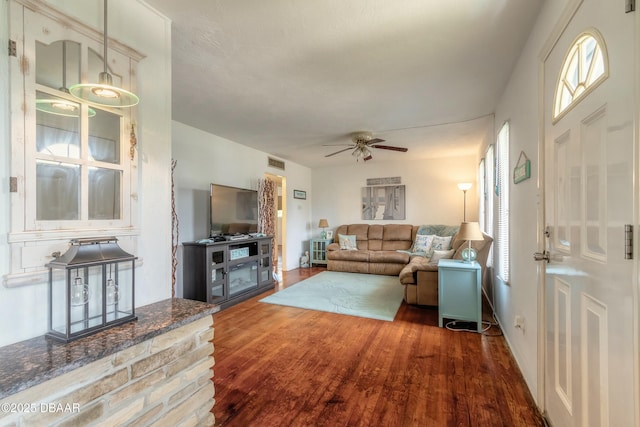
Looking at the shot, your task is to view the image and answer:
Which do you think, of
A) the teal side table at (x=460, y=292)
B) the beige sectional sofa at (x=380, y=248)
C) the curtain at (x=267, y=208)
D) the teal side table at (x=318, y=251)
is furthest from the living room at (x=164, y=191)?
the teal side table at (x=318, y=251)

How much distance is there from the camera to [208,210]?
395 centimetres

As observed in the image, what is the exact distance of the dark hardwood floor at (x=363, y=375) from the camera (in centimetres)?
167

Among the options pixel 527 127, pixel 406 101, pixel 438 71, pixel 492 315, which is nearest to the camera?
pixel 527 127

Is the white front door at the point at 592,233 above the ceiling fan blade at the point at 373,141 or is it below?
below

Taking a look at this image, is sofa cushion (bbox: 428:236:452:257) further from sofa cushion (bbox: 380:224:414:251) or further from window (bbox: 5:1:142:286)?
window (bbox: 5:1:142:286)

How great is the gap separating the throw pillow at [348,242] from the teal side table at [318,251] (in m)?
0.38

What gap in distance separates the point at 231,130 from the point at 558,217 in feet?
12.1

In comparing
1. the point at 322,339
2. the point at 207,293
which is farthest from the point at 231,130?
the point at 322,339

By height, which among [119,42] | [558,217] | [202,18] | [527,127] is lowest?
[558,217]

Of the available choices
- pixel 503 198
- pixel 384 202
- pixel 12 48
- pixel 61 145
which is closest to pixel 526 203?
pixel 503 198

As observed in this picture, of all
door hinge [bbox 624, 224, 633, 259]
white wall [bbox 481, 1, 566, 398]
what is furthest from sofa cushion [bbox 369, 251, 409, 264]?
door hinge [bbox 624, 224, 633, 259]

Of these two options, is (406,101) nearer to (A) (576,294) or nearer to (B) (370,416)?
(A) (576,294)

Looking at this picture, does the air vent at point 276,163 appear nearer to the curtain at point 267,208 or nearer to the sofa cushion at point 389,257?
A: the curtain at point 267,208

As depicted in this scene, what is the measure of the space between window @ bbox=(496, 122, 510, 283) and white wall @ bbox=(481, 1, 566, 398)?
196 mm
